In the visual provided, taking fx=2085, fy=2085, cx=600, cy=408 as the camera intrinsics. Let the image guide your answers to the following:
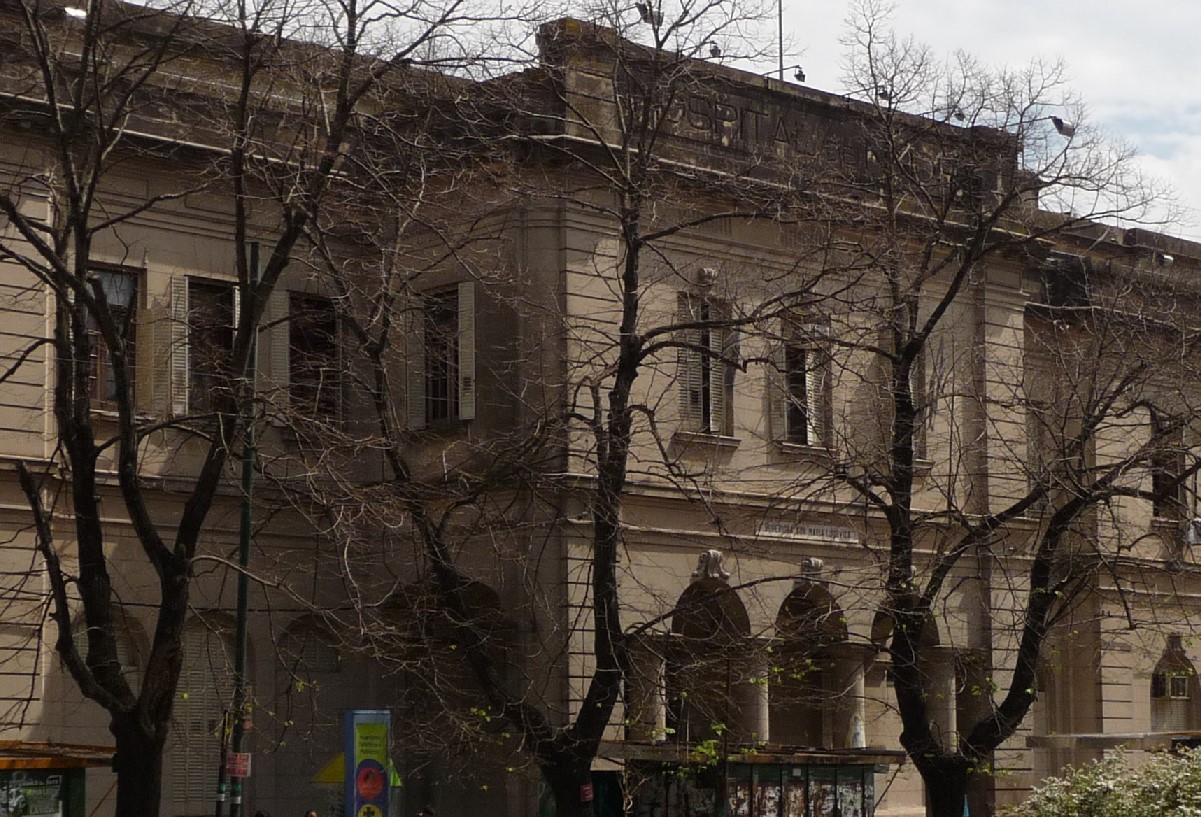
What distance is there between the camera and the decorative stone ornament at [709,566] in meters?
30.1

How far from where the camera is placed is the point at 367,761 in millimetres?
25266

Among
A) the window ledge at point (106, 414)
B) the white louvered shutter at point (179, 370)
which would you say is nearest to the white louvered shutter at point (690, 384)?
the white louvered shutter at point (179, 370)

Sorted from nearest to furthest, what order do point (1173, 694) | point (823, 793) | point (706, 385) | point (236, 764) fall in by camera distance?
point (236, 764), point (823, 793), point (706, 385), point (1173, 694)

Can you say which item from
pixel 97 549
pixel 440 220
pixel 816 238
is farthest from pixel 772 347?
pixel 97 549

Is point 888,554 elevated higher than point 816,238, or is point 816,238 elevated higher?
point 816,238

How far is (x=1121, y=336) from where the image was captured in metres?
29.2

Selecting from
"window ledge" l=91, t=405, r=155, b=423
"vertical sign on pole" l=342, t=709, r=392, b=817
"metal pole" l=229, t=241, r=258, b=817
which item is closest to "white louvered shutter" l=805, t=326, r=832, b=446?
"vertical sign on pole" l=342, t=709, r=392, b=817

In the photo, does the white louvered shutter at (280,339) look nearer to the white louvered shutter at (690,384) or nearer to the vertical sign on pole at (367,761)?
the white louvered shutter at (690,384)

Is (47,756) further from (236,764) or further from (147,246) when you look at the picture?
(147,246)

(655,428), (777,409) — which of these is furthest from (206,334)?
(777,409)

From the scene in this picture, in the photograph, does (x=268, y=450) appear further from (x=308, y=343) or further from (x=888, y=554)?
(x=888, y=554)

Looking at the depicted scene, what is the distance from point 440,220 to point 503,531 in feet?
13.3

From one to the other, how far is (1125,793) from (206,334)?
1449 cm

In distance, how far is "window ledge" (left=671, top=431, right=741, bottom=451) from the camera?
29891 mm
